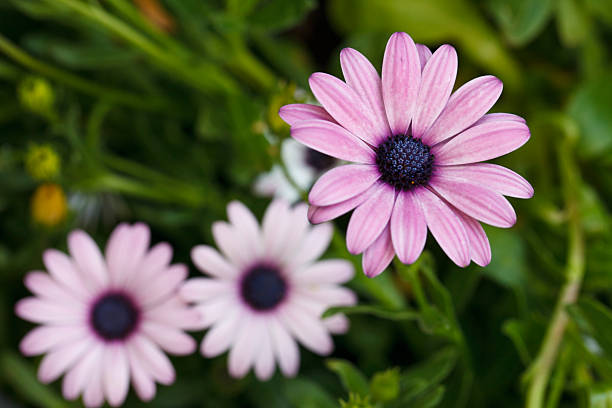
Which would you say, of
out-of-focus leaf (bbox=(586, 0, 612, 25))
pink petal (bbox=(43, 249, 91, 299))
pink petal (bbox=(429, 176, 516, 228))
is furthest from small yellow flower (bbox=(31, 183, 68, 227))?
out-of-focus leaf (bbox=(586, 0, 612, 25))

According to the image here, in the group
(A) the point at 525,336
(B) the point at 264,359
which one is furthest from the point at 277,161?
(A) the point at 525,336

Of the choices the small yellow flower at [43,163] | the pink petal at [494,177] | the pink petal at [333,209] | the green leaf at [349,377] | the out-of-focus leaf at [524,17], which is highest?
the out-of-focus leaf at [524,17]

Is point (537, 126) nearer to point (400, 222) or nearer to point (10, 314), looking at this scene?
A: point (400, 222)

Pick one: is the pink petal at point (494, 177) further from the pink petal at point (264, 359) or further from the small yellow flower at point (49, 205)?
the small yellow flower at point (49, 205)

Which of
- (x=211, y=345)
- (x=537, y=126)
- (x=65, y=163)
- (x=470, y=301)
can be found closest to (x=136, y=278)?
(x=211, y=345)

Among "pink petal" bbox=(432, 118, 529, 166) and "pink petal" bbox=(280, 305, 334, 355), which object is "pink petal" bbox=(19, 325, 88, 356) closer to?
"pink petal" bbox=(280, 305, 334, 355)

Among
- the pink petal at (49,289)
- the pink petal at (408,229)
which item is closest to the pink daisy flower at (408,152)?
the pink petal at (408,229)
